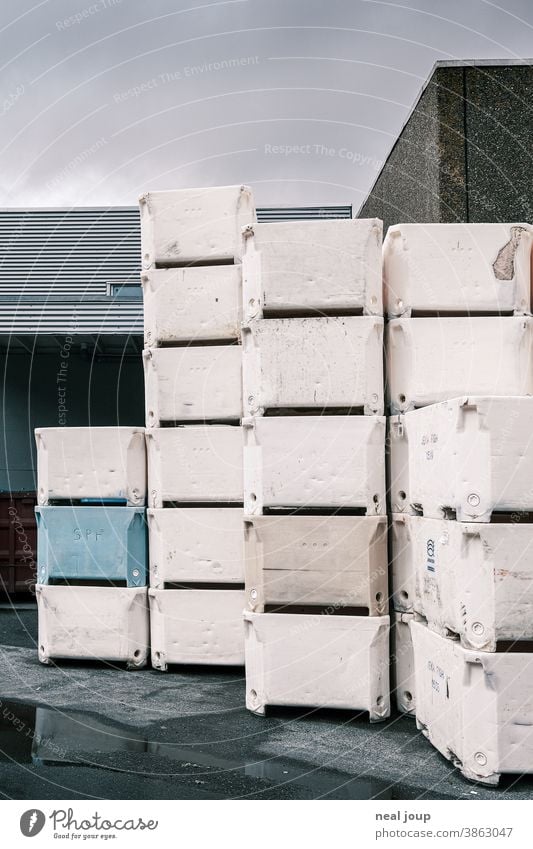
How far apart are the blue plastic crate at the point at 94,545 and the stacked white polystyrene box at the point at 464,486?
2.43 metres

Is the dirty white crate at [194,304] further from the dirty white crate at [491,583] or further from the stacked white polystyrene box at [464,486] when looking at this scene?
the dirty white crate at [491,583]

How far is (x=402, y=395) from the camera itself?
5.41 m

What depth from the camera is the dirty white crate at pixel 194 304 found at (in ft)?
20.9

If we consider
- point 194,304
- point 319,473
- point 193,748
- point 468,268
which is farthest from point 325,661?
point 194,304

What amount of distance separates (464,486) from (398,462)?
1.29 m

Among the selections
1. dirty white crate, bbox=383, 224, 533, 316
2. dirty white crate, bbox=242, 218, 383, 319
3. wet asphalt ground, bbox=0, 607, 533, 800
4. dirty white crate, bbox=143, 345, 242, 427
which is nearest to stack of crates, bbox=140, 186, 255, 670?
dirty white crate, bbox=143, 345, 242, 427

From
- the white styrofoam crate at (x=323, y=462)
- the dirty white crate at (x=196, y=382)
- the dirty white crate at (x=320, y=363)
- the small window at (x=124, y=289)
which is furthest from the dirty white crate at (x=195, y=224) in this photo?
the small window at (x=124, y=289)

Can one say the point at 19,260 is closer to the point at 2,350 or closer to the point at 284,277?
the point at 2,350

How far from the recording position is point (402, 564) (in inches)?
213

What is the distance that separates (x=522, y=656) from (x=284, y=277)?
2.82m

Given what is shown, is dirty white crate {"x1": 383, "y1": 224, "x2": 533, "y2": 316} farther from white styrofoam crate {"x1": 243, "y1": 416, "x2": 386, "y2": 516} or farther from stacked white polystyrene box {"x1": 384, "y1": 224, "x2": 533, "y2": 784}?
white styrofoam crate {"x1": 243, "y1": 416, "x2": 386, "y2": 516}

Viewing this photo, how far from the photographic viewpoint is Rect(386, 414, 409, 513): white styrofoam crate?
212 inches

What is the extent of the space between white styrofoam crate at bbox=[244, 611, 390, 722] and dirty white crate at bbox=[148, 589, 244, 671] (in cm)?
118

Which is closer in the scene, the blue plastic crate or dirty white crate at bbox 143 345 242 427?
dirty white crate at bbox 143 345 242 427
